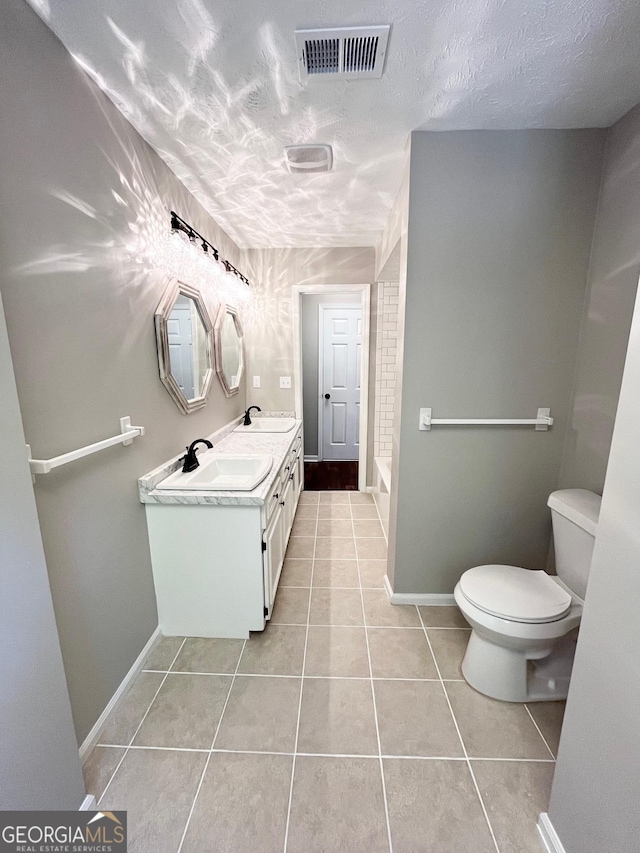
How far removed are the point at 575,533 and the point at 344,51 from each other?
201 centimetres

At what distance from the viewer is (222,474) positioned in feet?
7.00

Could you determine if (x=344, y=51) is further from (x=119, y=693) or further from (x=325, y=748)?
(x=119, y=693)

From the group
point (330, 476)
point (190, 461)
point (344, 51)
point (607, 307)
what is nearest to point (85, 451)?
point (190, 461)

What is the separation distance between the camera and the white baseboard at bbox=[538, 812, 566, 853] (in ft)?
3.15

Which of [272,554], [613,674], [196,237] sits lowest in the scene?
[272,554]

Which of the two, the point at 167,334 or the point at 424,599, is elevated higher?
the point at 167,334

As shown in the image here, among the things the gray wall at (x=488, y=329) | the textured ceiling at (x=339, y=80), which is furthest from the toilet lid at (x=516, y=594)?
the textured ceiling at (x=339, y=80)

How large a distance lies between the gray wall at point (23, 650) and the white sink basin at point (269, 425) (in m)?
2.09

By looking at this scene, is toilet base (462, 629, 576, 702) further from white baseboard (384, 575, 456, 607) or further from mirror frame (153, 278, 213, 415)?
mirror frame (153, 278, 213, 415)

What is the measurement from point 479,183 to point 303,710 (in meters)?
2.49

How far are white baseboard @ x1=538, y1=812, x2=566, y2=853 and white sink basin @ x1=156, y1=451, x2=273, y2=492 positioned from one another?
150cm

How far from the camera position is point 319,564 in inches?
94.7

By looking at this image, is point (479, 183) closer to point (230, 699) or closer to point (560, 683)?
point (560, 683)

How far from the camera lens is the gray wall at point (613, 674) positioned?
2.44ft
